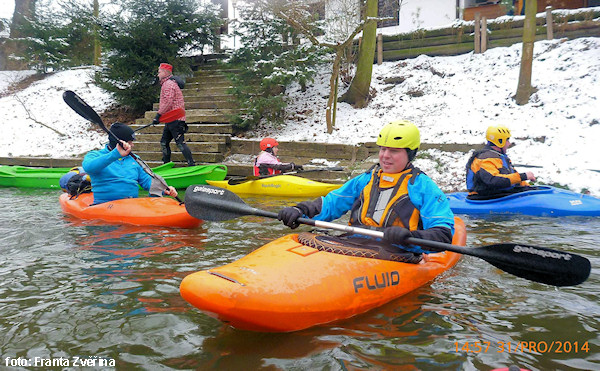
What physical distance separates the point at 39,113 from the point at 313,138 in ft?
35.2

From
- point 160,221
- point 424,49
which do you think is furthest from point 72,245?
point 424,49

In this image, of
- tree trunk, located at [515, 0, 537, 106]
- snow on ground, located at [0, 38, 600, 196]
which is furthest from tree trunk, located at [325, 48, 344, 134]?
tree trunk, located at [515, 0, 537, 106]

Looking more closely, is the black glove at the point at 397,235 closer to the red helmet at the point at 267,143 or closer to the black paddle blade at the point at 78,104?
the black paddle blade at the point at 78,104

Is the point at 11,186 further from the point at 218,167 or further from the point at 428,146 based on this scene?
the point at 428,146

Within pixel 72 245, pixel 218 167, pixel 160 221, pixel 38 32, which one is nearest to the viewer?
pixel 72 245

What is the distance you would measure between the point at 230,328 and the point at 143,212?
3246 millimetres

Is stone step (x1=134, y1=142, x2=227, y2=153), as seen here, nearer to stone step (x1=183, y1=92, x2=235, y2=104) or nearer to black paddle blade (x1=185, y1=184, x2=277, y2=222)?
stone step (x1=183, y1=92, x2=235, y2=104)

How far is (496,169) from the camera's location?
21.4ft

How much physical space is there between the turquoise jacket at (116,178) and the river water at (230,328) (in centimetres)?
137

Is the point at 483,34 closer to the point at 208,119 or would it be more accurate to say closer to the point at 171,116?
the point at 208,119

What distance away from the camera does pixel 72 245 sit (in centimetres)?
469

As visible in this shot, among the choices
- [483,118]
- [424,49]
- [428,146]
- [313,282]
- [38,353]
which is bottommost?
[38,353]

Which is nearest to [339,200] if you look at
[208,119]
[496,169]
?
[496,169]

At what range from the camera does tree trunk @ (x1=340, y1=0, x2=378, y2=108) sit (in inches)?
504
